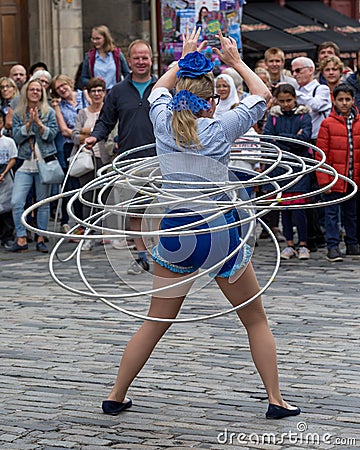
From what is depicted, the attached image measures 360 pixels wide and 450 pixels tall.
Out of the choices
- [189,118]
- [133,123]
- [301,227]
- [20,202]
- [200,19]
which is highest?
[200,19]

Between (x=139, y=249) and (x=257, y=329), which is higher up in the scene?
(x=257, y=329)

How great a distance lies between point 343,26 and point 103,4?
23.4 feet

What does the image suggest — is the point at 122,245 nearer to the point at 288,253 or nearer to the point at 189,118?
the point at 288,253

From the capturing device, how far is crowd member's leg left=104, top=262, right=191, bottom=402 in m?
6.09

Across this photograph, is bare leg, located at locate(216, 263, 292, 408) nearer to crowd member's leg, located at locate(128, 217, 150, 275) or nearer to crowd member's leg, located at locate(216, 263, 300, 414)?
crowd member's leg, located at locate(216, 263, 300, 414)

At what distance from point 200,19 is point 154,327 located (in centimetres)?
996

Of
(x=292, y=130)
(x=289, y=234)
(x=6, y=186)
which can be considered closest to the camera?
(x=292, y=130)

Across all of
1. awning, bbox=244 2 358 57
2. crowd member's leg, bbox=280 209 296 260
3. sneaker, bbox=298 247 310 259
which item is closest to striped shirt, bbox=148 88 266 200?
sneaker, bbox=298 247 310 259

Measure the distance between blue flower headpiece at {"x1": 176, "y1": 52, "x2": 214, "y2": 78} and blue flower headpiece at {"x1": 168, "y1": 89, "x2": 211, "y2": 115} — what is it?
0.10 m

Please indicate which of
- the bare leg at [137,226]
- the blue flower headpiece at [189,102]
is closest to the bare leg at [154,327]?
the blue flower headpiece at [189,102]

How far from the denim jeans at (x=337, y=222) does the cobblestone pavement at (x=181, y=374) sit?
1.39 m

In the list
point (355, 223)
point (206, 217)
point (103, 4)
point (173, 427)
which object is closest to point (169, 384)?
point (173, 427)

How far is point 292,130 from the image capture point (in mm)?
12250

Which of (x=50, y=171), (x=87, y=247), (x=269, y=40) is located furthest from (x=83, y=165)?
(x=269, y=40)
